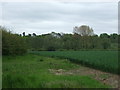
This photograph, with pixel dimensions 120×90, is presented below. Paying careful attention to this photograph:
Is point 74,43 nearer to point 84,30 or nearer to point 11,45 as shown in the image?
point 84,30

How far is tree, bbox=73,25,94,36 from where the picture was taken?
78.4 meters

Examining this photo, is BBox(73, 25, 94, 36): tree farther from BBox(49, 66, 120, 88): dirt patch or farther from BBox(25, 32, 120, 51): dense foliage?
BBox(49, 66, 120, 88): dirt patch

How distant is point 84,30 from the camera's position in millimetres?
79312

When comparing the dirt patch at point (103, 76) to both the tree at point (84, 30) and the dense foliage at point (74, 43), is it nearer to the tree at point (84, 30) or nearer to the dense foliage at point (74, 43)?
the dense foliage at point (74, 43)

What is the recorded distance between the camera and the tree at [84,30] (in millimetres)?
78438

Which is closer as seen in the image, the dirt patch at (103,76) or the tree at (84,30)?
the dirt patch at (103,76)

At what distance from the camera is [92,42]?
70.8 meters

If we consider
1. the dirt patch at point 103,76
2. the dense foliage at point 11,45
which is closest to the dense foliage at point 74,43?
the dense foliage at point 11,45

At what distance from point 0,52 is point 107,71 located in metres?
19.0

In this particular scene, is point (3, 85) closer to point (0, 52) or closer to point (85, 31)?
point (0, 52)

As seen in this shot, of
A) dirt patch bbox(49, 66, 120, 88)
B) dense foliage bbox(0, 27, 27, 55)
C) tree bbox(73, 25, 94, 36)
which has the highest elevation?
tree bbox(73, 25, 94, 36)

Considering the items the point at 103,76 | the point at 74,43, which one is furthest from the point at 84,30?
the point at 103,76

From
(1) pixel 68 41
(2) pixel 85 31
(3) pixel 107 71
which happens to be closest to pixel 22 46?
(3) pixel 107 71

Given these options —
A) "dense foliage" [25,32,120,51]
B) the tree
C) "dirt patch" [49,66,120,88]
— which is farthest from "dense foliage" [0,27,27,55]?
the tree
